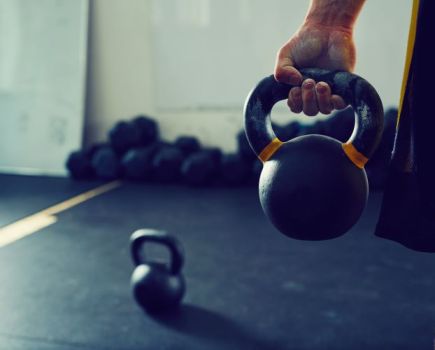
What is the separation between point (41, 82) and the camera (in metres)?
3.96

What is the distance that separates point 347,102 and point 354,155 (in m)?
0.07

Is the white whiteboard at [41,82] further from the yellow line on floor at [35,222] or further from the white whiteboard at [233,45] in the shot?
the yellow line on floor at [35,222]

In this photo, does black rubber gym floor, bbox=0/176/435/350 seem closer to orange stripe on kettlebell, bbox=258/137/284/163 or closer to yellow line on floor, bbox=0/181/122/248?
yellow line on floor, bbox=0/181/122/248

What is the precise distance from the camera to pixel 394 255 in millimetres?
2086

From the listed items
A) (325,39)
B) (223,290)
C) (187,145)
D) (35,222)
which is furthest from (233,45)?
(325,39)

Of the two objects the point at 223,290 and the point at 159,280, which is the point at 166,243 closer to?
the point at 159,280

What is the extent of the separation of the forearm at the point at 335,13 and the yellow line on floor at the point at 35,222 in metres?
1.86

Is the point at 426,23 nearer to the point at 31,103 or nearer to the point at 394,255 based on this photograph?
the point at 394,255

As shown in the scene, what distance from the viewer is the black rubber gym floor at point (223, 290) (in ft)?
4.71

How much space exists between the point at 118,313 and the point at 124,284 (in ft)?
0.77

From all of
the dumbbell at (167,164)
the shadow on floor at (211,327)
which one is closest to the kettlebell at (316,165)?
the shadow on floor at (211,327)

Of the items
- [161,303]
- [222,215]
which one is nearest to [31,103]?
[222,215]

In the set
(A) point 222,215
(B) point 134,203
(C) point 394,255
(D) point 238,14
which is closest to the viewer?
(C) point 394,255

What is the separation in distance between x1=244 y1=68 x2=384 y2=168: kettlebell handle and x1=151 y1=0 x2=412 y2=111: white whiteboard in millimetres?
2843
